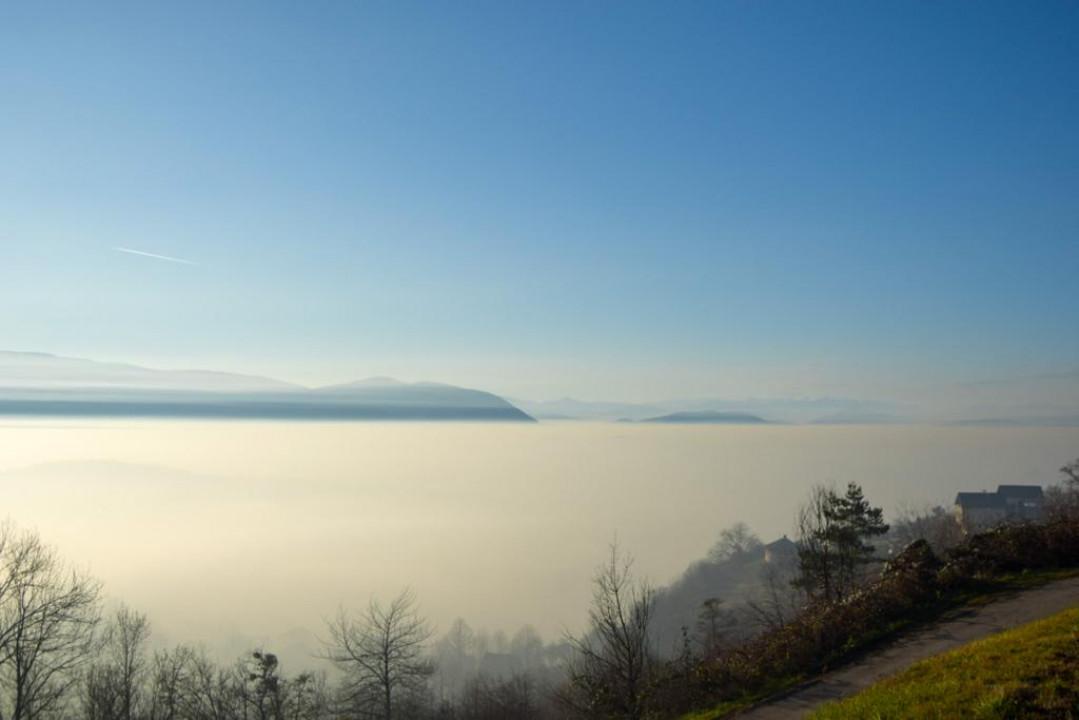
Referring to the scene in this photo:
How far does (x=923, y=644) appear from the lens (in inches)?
655

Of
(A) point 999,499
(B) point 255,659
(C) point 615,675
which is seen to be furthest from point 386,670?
(A) point 999,499

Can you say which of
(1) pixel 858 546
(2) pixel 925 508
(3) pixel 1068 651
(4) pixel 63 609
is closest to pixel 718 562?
(2) pixel 925 508

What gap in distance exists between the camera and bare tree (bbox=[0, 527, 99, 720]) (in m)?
32.2

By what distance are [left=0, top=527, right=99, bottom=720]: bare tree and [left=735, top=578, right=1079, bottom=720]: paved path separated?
3384cm

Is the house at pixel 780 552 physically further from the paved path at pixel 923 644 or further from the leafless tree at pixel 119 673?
the paved path at pixel 923 644

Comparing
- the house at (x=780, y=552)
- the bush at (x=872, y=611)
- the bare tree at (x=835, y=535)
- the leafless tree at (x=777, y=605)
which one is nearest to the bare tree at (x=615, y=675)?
the bush at (x=872, y=611)

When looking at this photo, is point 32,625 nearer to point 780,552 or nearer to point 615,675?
point 615,675

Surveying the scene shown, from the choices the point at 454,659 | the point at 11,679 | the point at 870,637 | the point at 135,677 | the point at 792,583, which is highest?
the point at 870,637

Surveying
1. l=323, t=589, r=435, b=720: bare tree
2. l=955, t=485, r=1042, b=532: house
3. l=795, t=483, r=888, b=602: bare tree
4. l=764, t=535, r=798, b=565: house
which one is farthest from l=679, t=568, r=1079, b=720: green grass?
l=955, t=485, r=1042, b=532: house

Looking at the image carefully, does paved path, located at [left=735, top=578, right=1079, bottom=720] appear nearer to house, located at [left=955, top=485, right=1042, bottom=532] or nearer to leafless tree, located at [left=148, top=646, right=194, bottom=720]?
leafless tree, located at [left=148, top=646, right=194, bottom=720]

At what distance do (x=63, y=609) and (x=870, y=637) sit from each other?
36.6 m

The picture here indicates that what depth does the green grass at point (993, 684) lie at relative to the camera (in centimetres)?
Result: 941

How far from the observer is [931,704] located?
33.1 feet

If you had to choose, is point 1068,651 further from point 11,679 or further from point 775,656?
point 11,679
